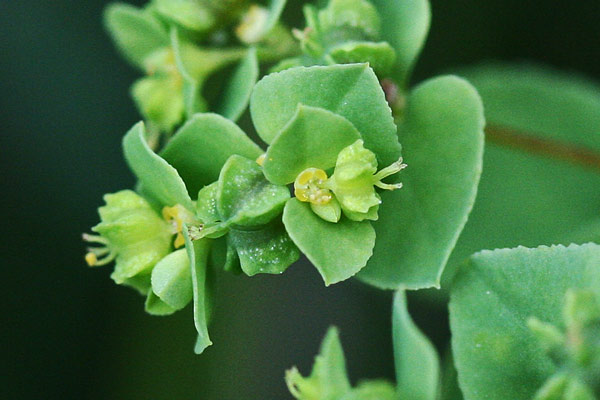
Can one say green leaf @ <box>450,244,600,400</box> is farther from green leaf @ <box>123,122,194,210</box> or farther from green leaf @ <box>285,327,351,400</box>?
green leaf @ <box>123,122,194,210</box>

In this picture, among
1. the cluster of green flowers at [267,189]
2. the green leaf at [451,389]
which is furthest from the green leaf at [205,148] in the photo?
the green leaf at [451,389]

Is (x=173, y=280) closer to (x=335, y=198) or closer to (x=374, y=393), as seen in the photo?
(x=335, y=198)

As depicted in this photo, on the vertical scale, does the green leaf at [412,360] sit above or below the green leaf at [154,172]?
below

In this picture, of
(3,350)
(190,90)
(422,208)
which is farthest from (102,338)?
(422,208)

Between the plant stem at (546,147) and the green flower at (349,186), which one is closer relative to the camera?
the green flower at (349,186)

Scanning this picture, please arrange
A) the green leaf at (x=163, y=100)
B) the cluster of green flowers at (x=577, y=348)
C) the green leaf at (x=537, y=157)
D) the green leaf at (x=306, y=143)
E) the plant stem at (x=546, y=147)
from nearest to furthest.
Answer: the cluster of green flowers at (x=577, y=348) → the green leaf at (x=306, y=143) → the green leaf at (x=163, y=100) → the plant stem at (x=546, y=147) → the green leaf at (x=537, y=157)

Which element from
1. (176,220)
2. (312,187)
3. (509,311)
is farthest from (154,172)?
(509,311)

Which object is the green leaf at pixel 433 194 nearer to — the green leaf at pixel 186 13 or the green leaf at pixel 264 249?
the green leaf at pixel 264 249
